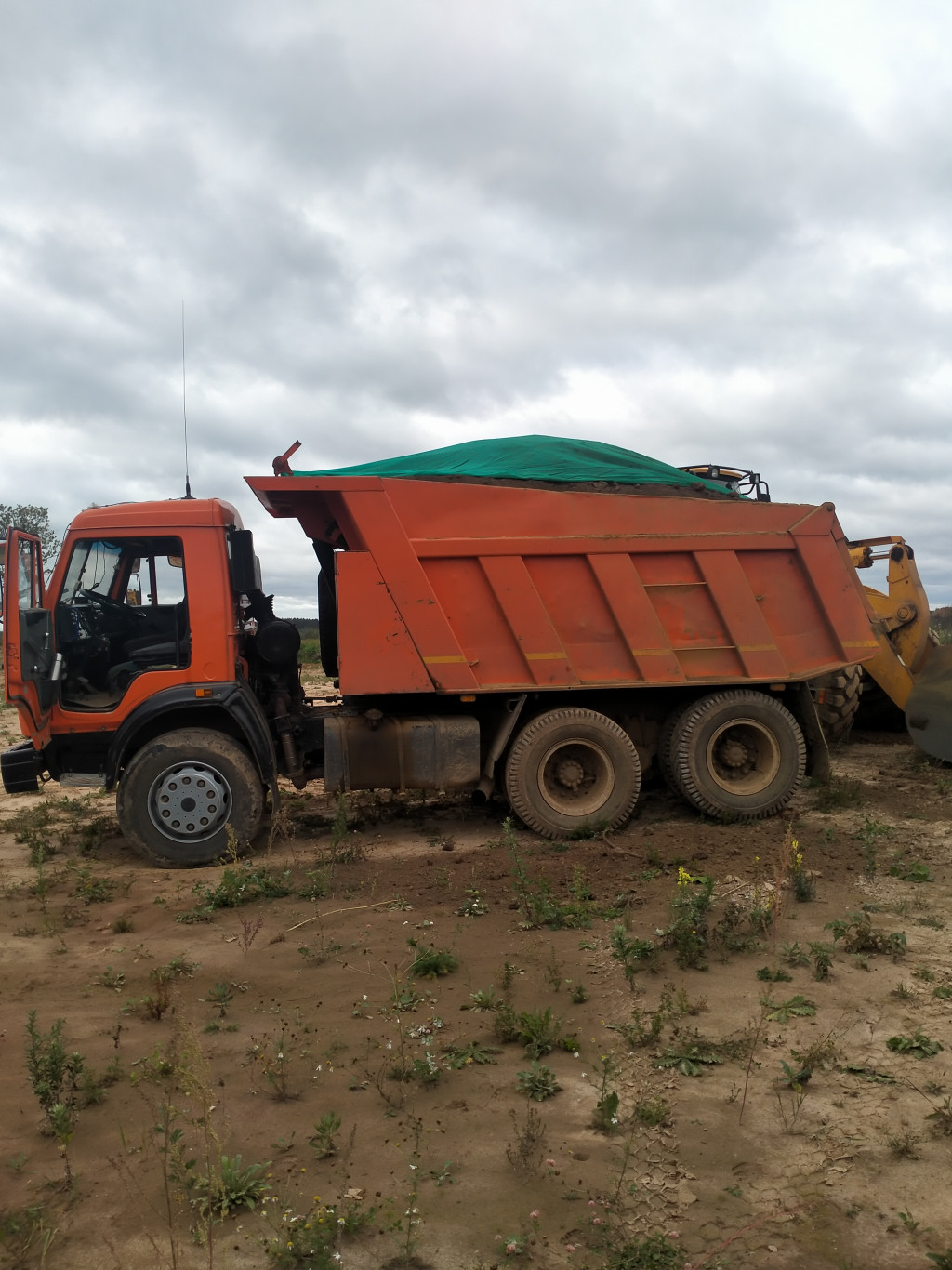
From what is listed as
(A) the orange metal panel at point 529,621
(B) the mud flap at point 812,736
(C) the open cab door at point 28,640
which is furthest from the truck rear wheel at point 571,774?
(C) the open cab door at point 28,640

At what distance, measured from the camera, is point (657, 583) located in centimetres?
706

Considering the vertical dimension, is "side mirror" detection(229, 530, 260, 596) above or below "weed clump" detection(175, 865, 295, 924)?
above

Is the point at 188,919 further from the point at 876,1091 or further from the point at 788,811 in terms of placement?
the point at 788,811

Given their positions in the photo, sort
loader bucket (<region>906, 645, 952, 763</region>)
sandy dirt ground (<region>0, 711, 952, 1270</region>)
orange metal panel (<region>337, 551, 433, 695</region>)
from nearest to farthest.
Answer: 1. sandy dirt ground (<region>0, 711, 952, 1270</region>)
2. orange metal panel (<region>337, 551, 433, 695</region>)
3. loader bucket (<region>906, 645, 952, 763</region>)

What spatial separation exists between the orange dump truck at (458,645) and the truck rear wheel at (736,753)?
18mm

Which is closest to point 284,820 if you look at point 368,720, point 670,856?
point 368,720

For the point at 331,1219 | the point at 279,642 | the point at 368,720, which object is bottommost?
the point at 331,1219

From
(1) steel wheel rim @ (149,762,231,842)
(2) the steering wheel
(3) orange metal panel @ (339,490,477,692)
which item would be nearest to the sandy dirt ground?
(1) steel wheel rim @ (149,762,231,842)

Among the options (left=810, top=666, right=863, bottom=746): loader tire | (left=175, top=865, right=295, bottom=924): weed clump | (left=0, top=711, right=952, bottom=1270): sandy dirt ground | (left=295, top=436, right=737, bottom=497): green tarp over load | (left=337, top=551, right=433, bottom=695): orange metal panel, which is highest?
(left=295, top=436, right=737, bottom=497): green tarp over load

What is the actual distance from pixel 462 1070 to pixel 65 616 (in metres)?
4.71

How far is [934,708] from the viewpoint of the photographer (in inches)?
366

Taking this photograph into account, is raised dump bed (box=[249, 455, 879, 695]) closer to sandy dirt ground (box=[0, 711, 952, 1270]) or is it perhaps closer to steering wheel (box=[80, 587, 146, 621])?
steering wheel (box=[80, 587, 146, 621])

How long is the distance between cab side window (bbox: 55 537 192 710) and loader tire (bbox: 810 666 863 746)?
6.33 meters

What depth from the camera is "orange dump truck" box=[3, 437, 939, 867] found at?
652 centimetres
